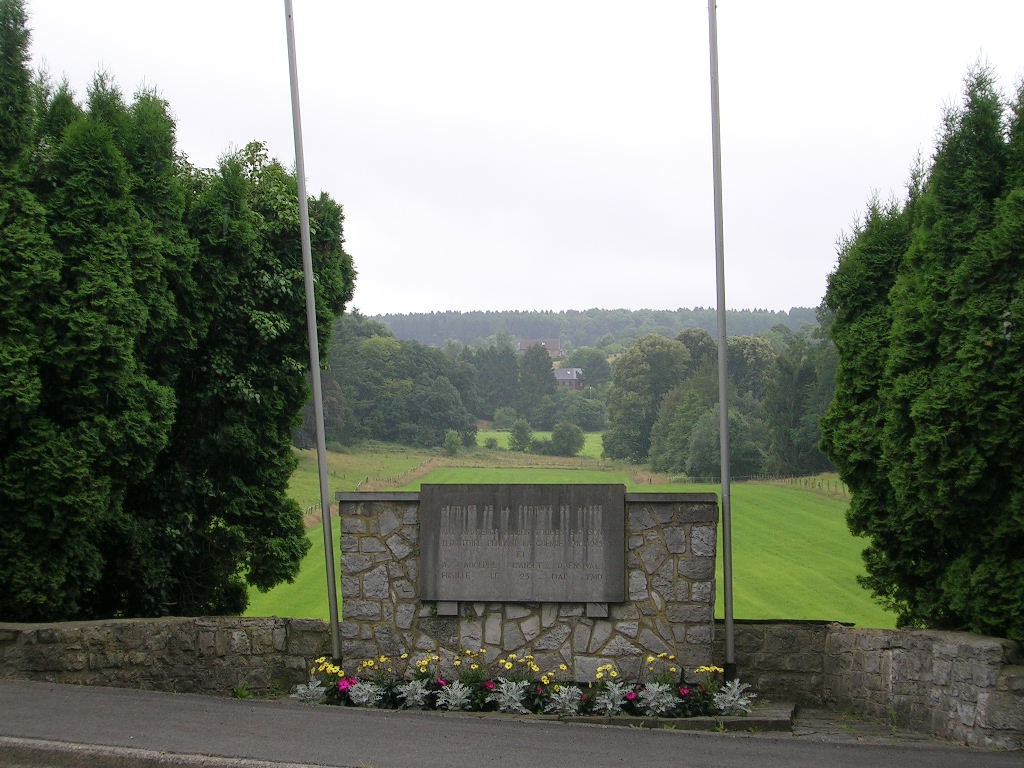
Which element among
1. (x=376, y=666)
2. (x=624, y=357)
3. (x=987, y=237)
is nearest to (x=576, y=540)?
(x=376, y=666)

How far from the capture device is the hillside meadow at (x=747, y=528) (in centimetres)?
2814

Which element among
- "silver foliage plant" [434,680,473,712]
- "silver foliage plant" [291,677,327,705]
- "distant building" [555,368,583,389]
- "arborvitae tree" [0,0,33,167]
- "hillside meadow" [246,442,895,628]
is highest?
"arborvitae tree" [0,0,33,167]

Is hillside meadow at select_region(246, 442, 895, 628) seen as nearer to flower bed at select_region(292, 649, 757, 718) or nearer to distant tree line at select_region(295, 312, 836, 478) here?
distant tree line at select_region(295, 312, 836, 478)

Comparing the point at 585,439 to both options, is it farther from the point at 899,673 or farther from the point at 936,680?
the point at 936,680

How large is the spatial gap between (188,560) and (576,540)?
5.58 metres

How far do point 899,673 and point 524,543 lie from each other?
3.01 meters

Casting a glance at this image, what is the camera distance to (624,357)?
5225 centimetres

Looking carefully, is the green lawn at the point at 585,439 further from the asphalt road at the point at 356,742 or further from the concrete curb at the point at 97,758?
the concrete curb at the point at 97,758

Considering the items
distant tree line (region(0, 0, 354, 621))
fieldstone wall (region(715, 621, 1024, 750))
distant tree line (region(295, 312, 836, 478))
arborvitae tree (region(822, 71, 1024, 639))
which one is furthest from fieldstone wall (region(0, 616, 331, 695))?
distant tree line (region(295, 312, 836, 478))

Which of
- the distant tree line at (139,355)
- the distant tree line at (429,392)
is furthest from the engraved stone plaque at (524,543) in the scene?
the distant tree line at (429,392)

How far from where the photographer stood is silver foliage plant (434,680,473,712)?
8.13 meters

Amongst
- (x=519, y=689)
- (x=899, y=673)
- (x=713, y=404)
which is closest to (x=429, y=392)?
(x=713, y=404)

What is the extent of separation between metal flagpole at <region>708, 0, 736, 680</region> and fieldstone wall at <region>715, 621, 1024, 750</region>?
1.53 ft

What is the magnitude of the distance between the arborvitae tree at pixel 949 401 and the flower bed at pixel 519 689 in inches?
75.3
